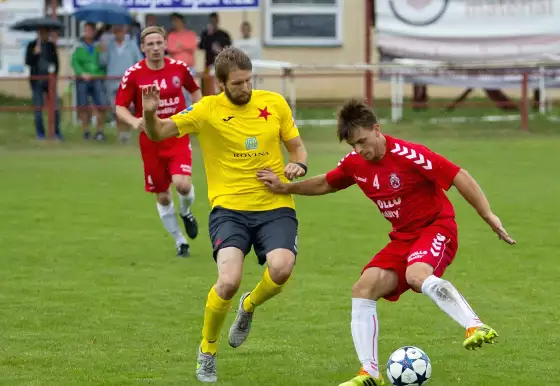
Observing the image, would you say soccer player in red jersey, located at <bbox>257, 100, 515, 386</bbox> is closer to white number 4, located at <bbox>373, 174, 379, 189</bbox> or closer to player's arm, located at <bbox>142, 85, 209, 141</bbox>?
white number 4, located at <bbox>373, 174, 379, 189</bbox>

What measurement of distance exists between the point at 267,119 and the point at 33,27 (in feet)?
55.2

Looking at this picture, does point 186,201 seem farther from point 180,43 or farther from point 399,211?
point 180,43

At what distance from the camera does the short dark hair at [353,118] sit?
634 cm

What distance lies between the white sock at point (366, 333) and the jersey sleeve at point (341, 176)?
750mm

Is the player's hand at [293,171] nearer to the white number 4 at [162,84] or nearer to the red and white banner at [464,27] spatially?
the white number 4 at [162,84]

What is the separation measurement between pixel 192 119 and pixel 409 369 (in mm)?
1960

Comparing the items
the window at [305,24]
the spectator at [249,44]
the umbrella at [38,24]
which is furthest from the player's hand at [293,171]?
the window at [305,24]

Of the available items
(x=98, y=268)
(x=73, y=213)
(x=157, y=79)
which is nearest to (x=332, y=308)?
(x=98, y=268)

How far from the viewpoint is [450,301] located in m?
6.00

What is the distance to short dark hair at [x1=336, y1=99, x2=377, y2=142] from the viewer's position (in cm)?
634

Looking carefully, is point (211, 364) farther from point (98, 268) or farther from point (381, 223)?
point (381, 223)

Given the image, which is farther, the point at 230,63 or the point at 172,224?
the point at 172,224

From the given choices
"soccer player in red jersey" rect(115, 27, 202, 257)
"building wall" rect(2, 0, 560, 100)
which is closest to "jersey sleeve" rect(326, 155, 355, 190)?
"soccer player in red jersey" rect(115, 27, 202, 257)

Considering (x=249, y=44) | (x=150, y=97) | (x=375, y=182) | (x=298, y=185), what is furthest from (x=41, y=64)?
(x=375, y=182)
